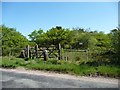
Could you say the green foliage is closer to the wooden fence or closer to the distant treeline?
the distant treeline

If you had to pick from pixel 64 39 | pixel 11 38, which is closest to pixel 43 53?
pixel 11 38

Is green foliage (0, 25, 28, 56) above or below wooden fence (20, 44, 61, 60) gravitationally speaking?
above

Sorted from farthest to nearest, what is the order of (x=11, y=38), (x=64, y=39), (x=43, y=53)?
(x=64, y=39)
(x=11, y=38)
(x=43, y=53)

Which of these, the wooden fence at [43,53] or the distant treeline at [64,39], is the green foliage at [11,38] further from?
the wooden fence at [43,53]

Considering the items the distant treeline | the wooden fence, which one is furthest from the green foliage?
the wooden fence

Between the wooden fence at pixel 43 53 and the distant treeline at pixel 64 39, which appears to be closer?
the wooden fence at pixel 43 53

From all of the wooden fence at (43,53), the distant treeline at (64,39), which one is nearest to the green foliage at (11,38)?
the distant treeline at (64,39)

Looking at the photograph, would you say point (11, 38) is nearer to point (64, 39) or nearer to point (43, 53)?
point (64, 39)

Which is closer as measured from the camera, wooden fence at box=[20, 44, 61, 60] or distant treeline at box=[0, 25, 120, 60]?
wooden fence at box=[20, 44, 61, 60]

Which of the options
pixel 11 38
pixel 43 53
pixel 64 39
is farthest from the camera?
pixel 64 39

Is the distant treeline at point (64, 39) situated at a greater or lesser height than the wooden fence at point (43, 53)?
greater

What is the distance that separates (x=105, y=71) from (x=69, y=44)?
2563 cm

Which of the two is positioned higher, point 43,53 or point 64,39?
A: point 64,39

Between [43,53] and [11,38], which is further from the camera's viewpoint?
[11,38]
